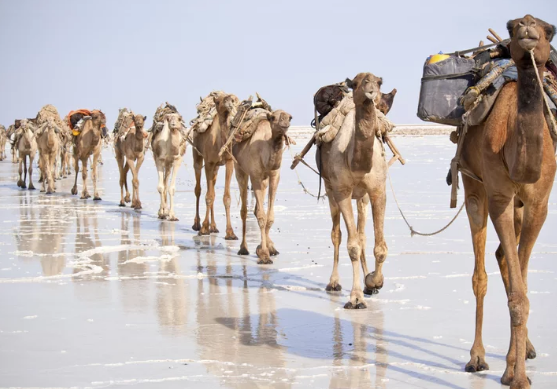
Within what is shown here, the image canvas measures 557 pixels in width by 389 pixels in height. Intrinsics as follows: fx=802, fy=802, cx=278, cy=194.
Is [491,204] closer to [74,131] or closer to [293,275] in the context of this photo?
[293,275]

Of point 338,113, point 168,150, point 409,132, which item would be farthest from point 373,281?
point 409,132

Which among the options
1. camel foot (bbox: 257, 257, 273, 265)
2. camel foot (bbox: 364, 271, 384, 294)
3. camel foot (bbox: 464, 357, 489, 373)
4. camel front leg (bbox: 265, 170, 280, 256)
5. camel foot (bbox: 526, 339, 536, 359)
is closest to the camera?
camel foot (bbox: 464, 357, 489, 373)

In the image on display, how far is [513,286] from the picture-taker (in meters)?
6.20

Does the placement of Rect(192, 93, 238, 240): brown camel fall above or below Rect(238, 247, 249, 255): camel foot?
above

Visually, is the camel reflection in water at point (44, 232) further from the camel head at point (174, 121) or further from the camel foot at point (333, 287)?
the camel foot at point (333, 287)

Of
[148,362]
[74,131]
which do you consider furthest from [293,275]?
[74,131]

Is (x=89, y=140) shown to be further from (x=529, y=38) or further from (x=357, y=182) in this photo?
(x=529, y=38)

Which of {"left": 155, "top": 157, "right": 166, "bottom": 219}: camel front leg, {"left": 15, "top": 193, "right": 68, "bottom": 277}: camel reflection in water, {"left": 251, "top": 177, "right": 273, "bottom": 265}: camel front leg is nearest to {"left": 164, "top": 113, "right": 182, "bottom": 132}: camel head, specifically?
{"left": 155, "top": 157, "right": 166, "bottom": 219}: camel front leg

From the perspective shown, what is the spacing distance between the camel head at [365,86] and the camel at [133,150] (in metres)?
14.0

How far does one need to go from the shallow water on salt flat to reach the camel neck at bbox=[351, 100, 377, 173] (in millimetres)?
1711

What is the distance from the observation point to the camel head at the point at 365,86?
8.58 metres

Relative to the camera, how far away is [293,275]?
1184 cm

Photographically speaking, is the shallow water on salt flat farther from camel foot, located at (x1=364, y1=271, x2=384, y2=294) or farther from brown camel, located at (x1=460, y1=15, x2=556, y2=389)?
brown camel, located at (x1=460, y1=15, x2=556, y2=389)

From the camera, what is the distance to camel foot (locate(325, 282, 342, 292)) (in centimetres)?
1062
